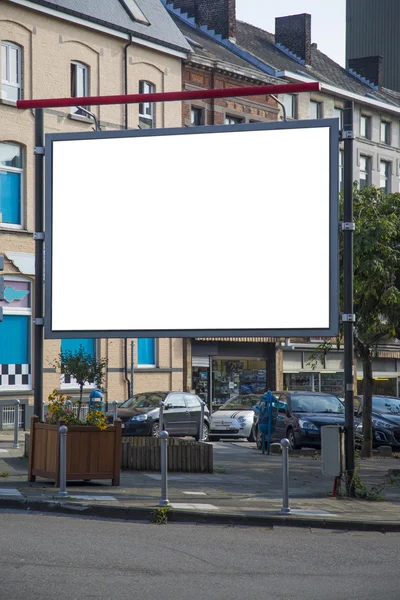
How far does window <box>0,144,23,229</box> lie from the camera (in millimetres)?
31770

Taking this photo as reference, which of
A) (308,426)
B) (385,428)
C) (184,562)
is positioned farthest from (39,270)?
(385,428)

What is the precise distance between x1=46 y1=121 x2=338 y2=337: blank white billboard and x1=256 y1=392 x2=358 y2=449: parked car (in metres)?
9.11

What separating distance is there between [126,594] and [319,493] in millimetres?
8149

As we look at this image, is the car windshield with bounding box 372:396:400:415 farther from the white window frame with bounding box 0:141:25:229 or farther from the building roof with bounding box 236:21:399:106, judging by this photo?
the building roof with bounding box 236:21:399:106

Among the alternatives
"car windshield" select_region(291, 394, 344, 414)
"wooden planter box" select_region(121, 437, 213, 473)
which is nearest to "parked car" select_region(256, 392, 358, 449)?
"car windshield" select_region(291, 394, 344, 414)

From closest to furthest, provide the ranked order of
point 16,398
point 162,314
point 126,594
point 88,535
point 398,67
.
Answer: point 126,594
point 88,535
point 162,314
point 16,398
point 398,67

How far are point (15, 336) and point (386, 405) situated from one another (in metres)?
10.7

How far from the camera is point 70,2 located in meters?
33.2

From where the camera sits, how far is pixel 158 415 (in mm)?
26625

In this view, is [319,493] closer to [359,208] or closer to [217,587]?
[217,587]

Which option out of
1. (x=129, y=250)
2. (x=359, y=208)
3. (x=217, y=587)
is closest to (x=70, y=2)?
(x=359, y=208)

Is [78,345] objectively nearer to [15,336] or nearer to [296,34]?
[15,336]

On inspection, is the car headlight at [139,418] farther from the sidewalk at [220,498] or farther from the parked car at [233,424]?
the sidewalk at [220,498]

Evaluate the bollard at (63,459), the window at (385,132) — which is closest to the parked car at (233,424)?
the bollard at (63,459)
